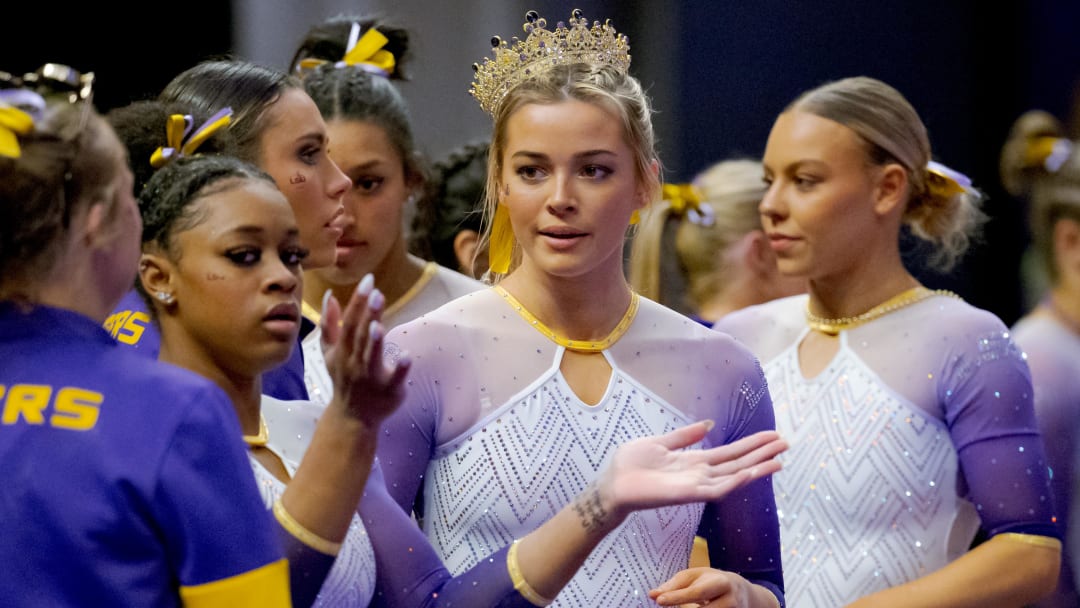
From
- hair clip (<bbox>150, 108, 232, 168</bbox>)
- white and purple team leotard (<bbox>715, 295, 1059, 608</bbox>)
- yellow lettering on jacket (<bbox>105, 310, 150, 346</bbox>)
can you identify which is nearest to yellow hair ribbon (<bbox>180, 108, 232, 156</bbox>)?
hair clip (<bbox>150, 108, 232, 168</bbox>)

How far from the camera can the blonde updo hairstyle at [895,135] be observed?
3186mm

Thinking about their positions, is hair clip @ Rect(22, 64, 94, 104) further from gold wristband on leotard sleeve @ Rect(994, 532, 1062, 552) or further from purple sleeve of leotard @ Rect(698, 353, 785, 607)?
gold wristband on leotard sleeve @ Rect(994, 532, 1062, 552)

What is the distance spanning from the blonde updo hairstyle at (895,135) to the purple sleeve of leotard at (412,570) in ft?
4.66

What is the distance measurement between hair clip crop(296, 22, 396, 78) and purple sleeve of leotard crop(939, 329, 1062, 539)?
60.5 inches

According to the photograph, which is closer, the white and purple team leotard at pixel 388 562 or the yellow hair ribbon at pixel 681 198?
the white and purple team leotard at pixel 388 562

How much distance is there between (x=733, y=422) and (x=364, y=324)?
960 mm

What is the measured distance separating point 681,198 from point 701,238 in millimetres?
129

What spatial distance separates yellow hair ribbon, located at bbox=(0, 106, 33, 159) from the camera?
5.27ft

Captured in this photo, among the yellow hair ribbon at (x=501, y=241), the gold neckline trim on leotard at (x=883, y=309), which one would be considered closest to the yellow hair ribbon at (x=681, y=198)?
the gold neckline trim on leotard at (x=883, y=309)

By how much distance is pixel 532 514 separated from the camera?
7.77 ft

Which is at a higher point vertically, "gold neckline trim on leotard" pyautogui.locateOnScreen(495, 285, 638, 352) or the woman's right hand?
the woman's right hand

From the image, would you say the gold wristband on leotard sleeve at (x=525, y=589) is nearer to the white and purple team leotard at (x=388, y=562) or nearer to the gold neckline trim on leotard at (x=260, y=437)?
the white and purple team leotard at (x=388, y=562)

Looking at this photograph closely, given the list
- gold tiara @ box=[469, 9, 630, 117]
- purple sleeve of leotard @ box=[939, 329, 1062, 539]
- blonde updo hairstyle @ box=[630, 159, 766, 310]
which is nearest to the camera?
gold tiara @ box=[469, 9, 630, 117]

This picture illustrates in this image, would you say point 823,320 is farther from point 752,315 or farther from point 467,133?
point 467,133
